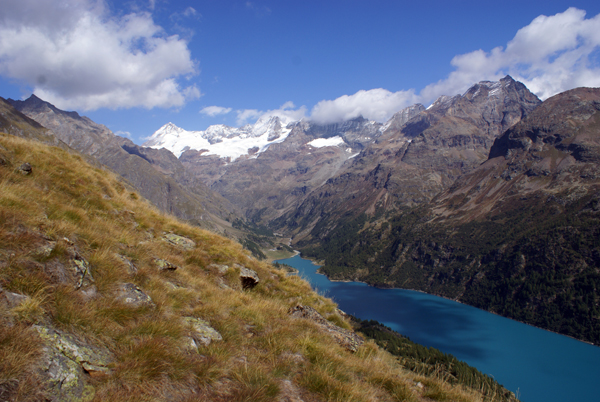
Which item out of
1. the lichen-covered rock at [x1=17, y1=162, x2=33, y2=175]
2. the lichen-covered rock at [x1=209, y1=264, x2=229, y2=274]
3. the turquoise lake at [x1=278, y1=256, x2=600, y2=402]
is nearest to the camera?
the lichen-covered rock at [x1=17, y1=162, x2=33, y2=175]

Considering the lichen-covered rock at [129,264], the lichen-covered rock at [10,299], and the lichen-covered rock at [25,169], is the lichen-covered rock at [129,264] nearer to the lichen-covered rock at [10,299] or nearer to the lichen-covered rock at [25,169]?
the lichen-covered rock at [10,299]

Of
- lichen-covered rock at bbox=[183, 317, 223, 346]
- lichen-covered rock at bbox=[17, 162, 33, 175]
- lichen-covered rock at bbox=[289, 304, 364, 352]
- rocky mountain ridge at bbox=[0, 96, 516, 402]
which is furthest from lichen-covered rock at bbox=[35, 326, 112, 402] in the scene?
lichen-covered rock at bbox=[17, 162, 33, 175]

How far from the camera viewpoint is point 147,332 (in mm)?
6312

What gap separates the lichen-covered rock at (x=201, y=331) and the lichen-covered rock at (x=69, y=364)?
205 centimetres

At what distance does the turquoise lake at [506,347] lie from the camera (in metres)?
101

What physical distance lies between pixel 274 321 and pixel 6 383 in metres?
6.58

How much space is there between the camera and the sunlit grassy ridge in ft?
15.9

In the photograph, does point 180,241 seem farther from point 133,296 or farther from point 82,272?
point 82,272

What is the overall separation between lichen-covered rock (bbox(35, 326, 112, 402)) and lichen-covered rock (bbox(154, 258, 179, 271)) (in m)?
5.32

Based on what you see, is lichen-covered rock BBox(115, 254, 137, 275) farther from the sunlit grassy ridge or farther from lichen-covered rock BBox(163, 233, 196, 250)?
lichen-covered rock BBox(163, 233, 196, 250)

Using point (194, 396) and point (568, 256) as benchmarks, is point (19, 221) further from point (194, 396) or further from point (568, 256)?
point (568, 256)

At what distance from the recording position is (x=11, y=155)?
42.7ft

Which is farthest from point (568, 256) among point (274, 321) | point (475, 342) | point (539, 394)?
point (274, 321)

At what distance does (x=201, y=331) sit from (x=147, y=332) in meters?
1.46
